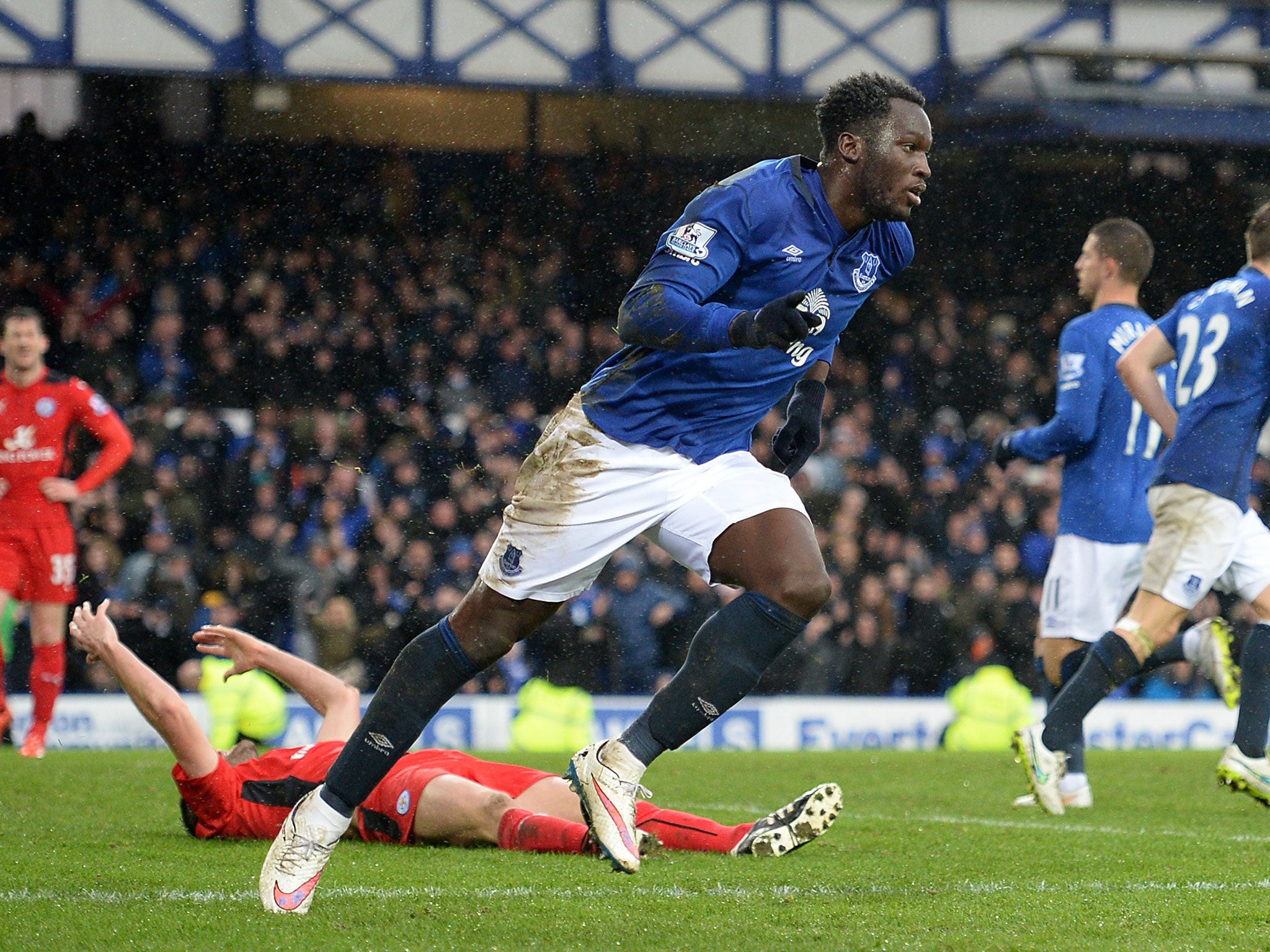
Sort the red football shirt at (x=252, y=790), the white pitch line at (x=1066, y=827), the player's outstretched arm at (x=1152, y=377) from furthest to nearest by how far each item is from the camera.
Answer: the player's outstretched arm at (x=1152, y=377) < the white pitch line at (x=1066, y=827) < the red football shirt at (x=252, y=790)

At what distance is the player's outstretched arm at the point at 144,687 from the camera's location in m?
4.64

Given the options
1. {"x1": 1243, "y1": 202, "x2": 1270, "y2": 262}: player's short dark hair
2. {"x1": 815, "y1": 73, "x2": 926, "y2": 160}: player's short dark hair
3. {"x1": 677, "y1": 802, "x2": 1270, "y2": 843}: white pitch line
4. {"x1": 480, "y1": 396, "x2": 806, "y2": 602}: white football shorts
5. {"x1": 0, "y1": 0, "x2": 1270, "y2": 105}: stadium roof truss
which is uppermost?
{"x1": 0, "y1": 0, "x2": 1270, "y2": 105}: stadium roof truss

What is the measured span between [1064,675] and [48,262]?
36.5 feet

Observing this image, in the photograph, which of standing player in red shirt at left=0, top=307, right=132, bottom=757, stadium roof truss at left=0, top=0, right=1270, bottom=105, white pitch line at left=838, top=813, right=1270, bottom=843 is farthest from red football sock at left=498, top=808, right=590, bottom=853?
stadium roof truss at left=0, top=0, right=1270, bottom=105

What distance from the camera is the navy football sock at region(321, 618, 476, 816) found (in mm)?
3701

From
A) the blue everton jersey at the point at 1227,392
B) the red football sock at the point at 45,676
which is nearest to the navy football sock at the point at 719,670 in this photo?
the blue everton jersey at the point at 1227,392

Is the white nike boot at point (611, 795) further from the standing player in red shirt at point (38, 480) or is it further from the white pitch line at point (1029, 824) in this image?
the standing player in red shirt at point (38, 480)

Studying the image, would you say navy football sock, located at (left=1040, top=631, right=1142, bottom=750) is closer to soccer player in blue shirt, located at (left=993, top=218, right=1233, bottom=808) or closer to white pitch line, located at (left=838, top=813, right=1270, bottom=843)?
white pitch line, located at (left=838, top=813, right=1270, bottom=843)

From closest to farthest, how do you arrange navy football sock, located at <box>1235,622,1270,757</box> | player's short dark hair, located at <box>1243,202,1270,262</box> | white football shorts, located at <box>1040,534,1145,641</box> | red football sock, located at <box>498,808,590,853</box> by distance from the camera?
red football sock, located at <box>498,808,590,853</box> < navy football sock, located at <box>1235,622,1270,757</box> < player's short dark hair, located at <box>1243,202,1270,262</box> < white football shorts, located at <box>1040,534,1145,641</box>

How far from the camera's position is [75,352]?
544 inches

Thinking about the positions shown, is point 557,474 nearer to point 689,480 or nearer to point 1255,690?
point 689,480

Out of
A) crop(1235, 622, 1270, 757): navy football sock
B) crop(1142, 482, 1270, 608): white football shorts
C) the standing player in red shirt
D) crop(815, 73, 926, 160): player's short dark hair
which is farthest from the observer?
the standing player in red shirt

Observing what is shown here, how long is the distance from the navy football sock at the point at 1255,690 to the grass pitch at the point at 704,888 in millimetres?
321

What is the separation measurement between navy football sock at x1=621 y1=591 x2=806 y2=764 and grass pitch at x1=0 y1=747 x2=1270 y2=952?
1.32ft
